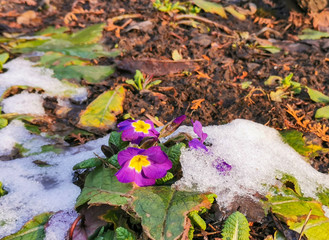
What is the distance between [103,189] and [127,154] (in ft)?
0.73

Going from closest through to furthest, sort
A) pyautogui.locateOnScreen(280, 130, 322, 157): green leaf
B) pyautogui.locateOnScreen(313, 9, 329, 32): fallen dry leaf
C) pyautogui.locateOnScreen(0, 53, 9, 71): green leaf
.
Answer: pyautogui.locateOnScreen(280, 130, 322, 157): green leaf, pyautogui.locateOnScreen(0, 53, 9, 71): green leaf, pyautogui.locateOnScreen(313, 9, 329, 32): fallen dry leaf

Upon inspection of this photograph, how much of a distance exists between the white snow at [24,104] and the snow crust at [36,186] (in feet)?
1.87

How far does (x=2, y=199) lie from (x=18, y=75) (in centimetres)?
153

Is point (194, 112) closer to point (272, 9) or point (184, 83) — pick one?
point (184, 83)

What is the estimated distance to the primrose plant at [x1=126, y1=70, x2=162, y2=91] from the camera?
285 centimetres

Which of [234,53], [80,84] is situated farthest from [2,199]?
[234,53]

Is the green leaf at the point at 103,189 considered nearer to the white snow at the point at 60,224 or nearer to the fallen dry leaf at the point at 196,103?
the white snow at the point at 60,224

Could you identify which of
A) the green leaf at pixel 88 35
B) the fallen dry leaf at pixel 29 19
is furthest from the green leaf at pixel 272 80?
the fallen dry leaf at pixel 29 19

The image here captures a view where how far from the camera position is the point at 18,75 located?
305 centimetres

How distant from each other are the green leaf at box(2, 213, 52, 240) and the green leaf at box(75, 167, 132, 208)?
0.69 feet

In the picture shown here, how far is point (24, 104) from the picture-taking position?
2.73 meters

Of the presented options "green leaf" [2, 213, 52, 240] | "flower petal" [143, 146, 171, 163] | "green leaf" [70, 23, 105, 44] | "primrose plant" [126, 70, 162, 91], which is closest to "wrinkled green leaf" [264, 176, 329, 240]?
"flower petal" [143, 146, 171, 163]

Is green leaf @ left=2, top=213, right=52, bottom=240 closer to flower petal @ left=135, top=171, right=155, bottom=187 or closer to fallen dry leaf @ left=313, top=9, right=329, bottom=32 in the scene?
flower petal @ left=135, top=171, right=155, bottom=187

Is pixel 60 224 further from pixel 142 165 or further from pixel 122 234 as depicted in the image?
pixel 142 165
